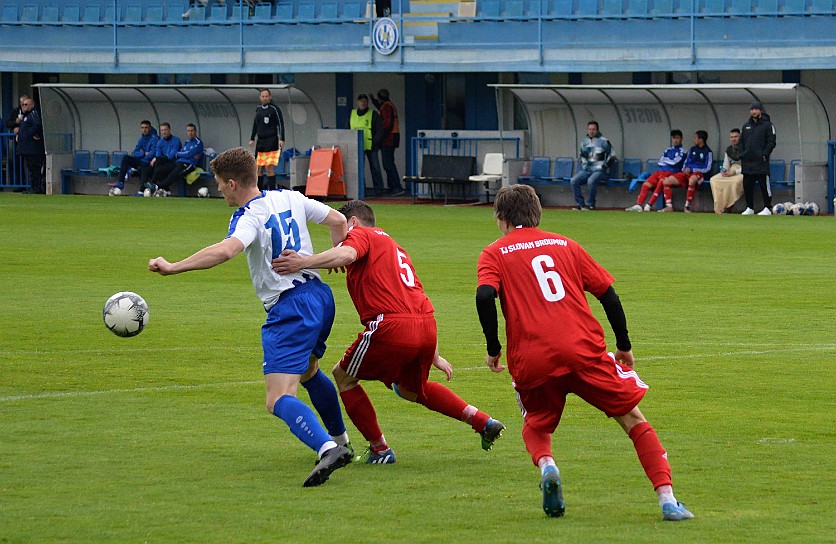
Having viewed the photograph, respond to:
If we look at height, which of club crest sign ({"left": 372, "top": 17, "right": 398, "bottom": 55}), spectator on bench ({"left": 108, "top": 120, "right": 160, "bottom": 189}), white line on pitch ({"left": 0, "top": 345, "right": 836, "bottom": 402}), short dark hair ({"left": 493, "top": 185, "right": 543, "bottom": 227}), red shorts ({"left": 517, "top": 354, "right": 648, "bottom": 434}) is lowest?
white line on pitch ({"left": 0, "top": 345, "right": 836, "bottom": 402})

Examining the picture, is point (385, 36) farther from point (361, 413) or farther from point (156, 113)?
point (361, 413)

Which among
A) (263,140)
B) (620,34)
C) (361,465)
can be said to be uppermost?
(620,34)

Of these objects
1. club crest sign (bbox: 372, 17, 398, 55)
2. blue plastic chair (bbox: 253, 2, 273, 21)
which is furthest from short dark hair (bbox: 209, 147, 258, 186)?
blue plastic chair (bbox: 253, 2, 273, 21)

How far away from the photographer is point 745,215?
973 inches

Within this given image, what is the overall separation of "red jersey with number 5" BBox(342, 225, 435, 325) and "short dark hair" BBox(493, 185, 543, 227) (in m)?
0.98

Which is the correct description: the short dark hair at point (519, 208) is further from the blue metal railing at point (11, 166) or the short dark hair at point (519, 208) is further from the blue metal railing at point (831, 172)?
the blue metal railing at point (11, 166)

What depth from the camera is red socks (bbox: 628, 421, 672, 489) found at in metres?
5.53

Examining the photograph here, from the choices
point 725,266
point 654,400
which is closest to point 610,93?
point 725,266

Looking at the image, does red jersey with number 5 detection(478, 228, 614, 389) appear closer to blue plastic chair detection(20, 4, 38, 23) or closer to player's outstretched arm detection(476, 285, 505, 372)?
player's outstretched arm detection(476, 285, 505, 372)

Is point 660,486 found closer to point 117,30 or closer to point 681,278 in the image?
point 681,278

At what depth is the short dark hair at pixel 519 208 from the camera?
19.3 ft

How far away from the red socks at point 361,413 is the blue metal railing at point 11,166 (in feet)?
87.6

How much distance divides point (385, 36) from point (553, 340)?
80.3 ft

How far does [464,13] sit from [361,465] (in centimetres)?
2464
